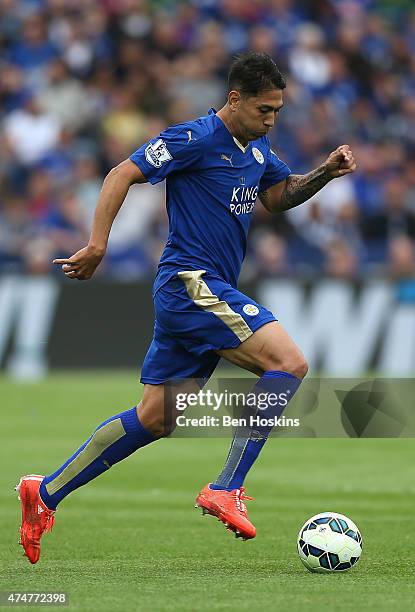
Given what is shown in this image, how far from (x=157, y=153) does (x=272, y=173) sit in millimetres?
913

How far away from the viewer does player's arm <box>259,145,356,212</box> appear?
7.02 metres

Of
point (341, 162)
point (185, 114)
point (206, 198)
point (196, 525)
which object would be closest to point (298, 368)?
point (206, 198)

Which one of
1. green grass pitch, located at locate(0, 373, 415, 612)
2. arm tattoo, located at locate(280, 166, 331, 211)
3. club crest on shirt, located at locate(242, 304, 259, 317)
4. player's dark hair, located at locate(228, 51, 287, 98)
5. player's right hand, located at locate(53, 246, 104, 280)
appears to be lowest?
green grass pitch, located at locate(0, 373, 415, 612)

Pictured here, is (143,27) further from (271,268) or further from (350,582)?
(350,582)

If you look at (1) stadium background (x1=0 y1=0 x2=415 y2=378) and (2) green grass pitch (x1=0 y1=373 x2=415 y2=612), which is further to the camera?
(1) stadium background (x1=0 y1=0 x2=415 y2=378)

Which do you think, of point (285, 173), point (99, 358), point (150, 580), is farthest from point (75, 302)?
point (150, 580)

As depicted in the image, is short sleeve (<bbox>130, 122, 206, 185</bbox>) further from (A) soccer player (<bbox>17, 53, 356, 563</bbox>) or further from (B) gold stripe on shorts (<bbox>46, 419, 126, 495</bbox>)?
(B) gold stripe on shorts (<bbox>46, 419, 126, 495</bbox>)

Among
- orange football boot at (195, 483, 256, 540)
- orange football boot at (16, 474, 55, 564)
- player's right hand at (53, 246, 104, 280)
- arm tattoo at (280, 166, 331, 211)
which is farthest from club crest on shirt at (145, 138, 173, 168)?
orange football boot at (16, 474, 55, 564)

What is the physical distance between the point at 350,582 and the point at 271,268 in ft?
40.4

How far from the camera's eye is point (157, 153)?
677 centimetres

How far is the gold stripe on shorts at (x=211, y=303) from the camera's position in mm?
6672

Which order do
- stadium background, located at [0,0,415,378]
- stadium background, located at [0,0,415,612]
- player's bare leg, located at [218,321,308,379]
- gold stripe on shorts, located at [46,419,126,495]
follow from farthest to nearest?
stadium background, located at [0,0,415,378] → stadium background, located at [0,0,415,612] → gold stripe on shorts, located at [46,419,126,495] → player's bare leg, located at [218,321,308,379]

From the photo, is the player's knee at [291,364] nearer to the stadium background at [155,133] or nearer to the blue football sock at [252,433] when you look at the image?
the blue football sock at [252,433]

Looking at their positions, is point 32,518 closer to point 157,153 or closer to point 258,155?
point 157,153
